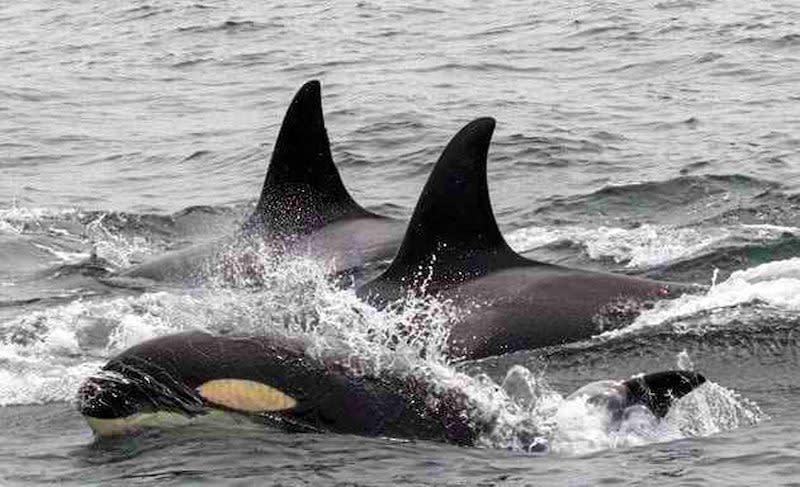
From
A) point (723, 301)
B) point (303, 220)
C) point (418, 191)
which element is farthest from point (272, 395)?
point (418, 191)

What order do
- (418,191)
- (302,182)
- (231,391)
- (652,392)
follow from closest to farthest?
1. (652,392)
2. (231,391)
3. (302,182)
4. (418,191)

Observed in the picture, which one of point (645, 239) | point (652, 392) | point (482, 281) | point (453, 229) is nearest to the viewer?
point (652, 392)

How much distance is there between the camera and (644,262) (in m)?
15.0

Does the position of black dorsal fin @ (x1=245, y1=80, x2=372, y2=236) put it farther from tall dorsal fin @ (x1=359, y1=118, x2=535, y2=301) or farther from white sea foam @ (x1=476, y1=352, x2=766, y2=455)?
white sea foam @ (x1=476, y1=352, x2=766, y2=455)

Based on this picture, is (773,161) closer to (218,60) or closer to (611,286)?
(611,286)

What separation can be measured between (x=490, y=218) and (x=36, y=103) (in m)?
17.6

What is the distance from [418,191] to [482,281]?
798 centimetres

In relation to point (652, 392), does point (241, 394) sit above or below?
above

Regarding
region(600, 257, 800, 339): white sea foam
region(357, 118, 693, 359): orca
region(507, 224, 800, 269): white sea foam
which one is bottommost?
region(507, 224, 800, 269): white sea foam

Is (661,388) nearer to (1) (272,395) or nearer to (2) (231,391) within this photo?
(1) (272,395)

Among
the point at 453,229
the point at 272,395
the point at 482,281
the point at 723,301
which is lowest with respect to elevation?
the point at 723,301

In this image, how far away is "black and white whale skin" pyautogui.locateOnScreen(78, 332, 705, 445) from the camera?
30.6 feet

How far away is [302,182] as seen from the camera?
→ 1512 cm

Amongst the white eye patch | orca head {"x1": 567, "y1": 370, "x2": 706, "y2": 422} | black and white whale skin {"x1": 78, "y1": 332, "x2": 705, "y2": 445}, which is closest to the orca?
black and white whale skin {"x1": 78, "y1": 332, "x2": 705, "y2": 445}
